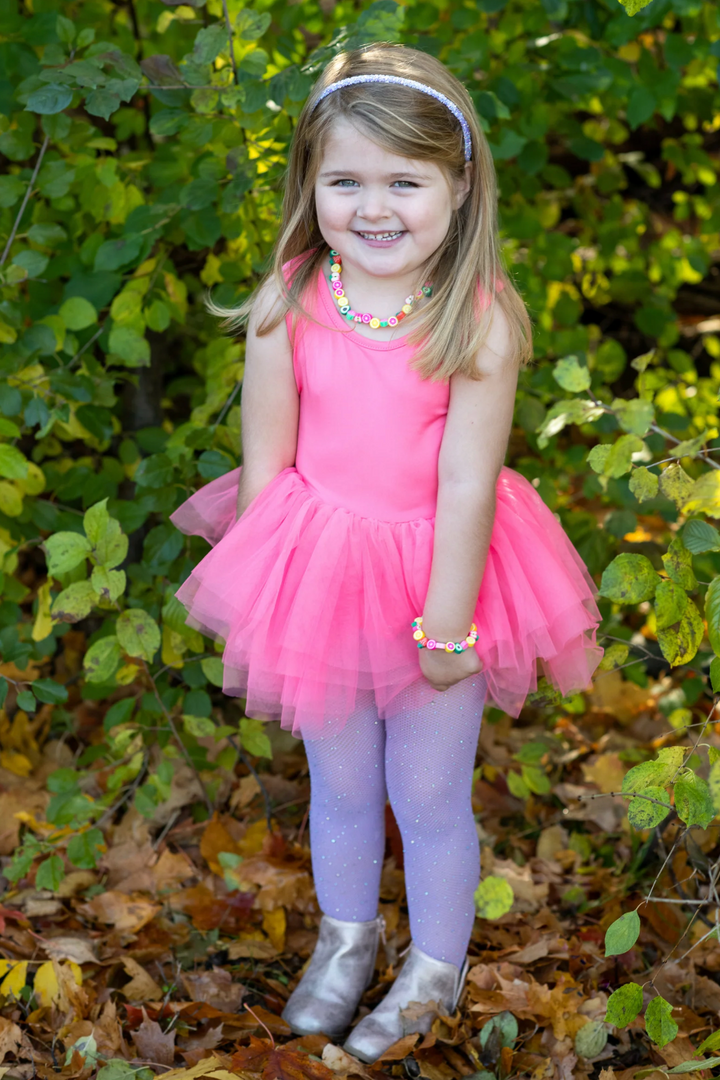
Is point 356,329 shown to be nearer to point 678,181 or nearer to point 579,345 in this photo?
point 579,345

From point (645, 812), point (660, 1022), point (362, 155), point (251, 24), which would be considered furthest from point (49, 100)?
point (660, 1022)

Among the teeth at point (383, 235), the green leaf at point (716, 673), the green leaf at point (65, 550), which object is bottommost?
the green leaf at point (65, 550)

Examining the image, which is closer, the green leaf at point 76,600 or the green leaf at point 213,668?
the green leaf at point 76,600

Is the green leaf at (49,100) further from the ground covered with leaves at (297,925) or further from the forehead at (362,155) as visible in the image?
the ground covered with leaves at (297,925)

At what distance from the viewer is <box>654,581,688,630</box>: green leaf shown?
1363mm

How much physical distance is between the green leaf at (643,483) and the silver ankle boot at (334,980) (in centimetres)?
89

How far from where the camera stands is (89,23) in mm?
1980

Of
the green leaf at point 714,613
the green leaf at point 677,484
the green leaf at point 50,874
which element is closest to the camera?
the green leaf at point 714,613

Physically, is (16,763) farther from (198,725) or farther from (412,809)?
(412,809)

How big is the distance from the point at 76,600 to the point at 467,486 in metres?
0.70

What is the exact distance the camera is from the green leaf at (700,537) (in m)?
1.33

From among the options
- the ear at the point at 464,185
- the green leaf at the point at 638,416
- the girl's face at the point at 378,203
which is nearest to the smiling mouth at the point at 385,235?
the girl's face at the point at 378,203

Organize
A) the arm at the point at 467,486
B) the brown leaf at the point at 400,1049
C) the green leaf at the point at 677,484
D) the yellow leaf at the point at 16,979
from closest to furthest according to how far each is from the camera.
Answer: the green leaf at the point at 677,484
the arm at the point at 467,486
the brown leaf at the point at 400,1049
the yellow leaf at the point at 16,979

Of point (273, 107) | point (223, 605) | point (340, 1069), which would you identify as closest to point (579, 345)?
point (273, 107)
